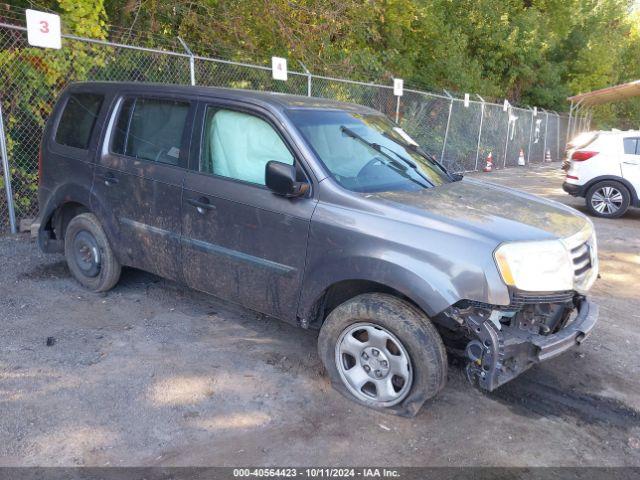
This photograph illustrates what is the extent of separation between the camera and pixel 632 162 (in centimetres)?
1065

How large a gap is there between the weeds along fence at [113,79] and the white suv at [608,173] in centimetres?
465

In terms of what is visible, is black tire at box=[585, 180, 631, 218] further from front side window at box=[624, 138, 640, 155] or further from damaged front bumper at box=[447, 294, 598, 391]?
damaged front bumper at box=[447, 294, 598, 391]

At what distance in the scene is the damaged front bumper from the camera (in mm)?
3238

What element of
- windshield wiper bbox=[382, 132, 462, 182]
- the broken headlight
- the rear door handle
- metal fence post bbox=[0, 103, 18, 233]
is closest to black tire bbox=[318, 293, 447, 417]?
the broken headlight

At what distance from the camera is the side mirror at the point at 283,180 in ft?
12.0

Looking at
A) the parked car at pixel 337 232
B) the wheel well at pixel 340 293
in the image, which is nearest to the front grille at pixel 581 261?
the parked car at pixel 337 232

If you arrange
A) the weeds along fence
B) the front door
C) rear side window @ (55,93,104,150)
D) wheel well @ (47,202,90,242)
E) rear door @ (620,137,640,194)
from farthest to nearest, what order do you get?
rear door @ (620,137,640,194), the weeds along fence, wheel well @ (47,202,90,242), rear side window @ (55,93,104,150), the front door

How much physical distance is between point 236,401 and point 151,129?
7.73 feet

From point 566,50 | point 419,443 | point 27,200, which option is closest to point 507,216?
point 419,443

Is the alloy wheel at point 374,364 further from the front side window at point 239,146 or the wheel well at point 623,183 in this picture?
the wheel well at point 623,183

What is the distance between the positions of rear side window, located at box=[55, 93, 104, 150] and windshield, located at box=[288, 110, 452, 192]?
2124 mm

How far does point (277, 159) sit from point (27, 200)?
5269 mm

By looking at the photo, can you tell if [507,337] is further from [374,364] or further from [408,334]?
[374,364]

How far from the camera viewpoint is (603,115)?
38.2 m
